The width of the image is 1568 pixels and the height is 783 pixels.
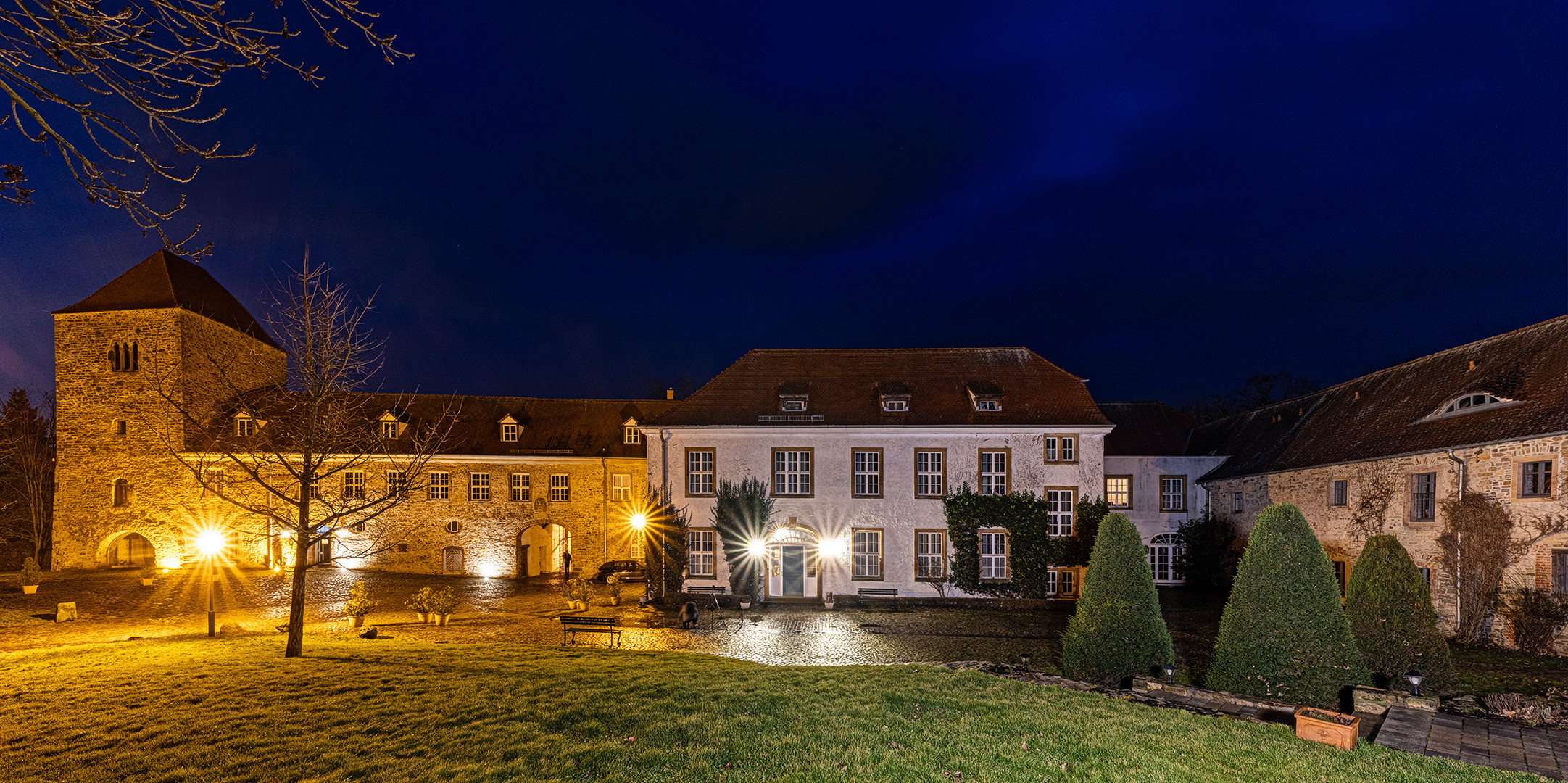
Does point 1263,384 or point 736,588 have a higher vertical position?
point 1263,384

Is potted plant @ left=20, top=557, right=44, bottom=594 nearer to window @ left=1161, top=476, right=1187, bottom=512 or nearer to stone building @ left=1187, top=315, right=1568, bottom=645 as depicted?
stone building @ left=1187, top=315, right=1568, bottom=645

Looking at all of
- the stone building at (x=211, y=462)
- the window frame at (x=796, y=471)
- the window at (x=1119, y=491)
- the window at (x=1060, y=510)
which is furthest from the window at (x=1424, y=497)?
the stone building at (x=211, y=462)

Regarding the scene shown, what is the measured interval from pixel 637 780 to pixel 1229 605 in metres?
10.0

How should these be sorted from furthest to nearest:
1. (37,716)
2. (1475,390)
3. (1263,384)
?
(1263,384), (1475,390), (37,716)

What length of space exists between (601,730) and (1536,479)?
22195 mm

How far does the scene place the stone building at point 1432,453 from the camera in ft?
51.1

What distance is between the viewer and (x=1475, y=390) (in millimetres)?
17844

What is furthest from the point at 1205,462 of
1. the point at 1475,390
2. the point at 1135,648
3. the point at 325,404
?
the point at 325,404

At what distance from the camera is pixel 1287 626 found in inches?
395

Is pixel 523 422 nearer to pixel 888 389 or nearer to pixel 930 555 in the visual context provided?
pixel 888 389

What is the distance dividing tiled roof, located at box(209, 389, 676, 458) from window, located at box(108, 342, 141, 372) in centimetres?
414

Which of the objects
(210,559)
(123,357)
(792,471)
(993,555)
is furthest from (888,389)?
(123,357)

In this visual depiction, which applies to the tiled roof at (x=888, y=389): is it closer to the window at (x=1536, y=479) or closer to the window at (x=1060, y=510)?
the window at (x=1060, y=510)

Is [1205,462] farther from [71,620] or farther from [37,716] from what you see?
[71,620]
